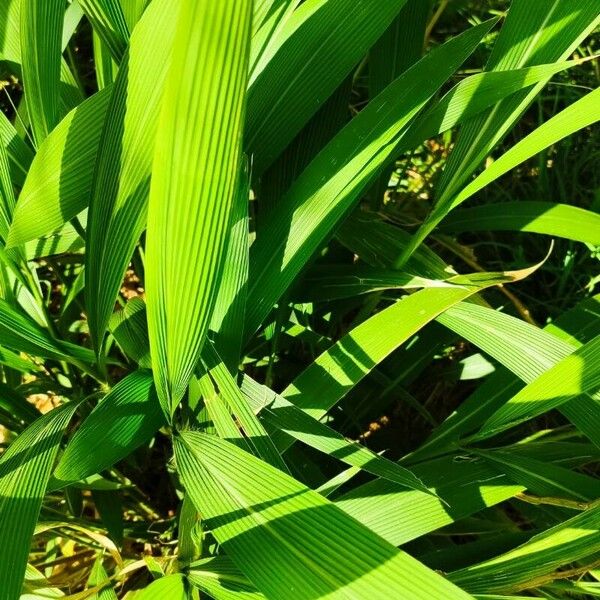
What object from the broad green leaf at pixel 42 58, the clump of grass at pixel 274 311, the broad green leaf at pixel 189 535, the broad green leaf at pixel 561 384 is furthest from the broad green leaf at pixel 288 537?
the broad green leaf at pixel 42 58

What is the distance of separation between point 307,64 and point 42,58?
229 mm

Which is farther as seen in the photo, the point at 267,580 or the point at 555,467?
the point at 555,467

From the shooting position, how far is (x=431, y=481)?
0.68 m

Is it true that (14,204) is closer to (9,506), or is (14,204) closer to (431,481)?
(9,506)

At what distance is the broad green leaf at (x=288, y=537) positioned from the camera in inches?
14.4

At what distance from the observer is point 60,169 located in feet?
1.84

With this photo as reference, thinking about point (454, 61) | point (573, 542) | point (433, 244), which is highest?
point (454, 61)

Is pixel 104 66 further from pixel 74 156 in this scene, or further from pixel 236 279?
pixel 236 279

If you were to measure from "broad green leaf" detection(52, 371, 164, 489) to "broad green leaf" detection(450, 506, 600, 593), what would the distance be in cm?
28

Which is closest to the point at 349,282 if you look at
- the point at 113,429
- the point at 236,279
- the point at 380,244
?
the point at 380,244

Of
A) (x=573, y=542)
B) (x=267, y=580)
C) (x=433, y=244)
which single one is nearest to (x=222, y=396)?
(x=267, y=580)

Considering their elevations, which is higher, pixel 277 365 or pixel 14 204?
pixel 14 204

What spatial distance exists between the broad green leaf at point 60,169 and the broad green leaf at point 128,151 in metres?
0.05

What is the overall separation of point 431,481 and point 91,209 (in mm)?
418
